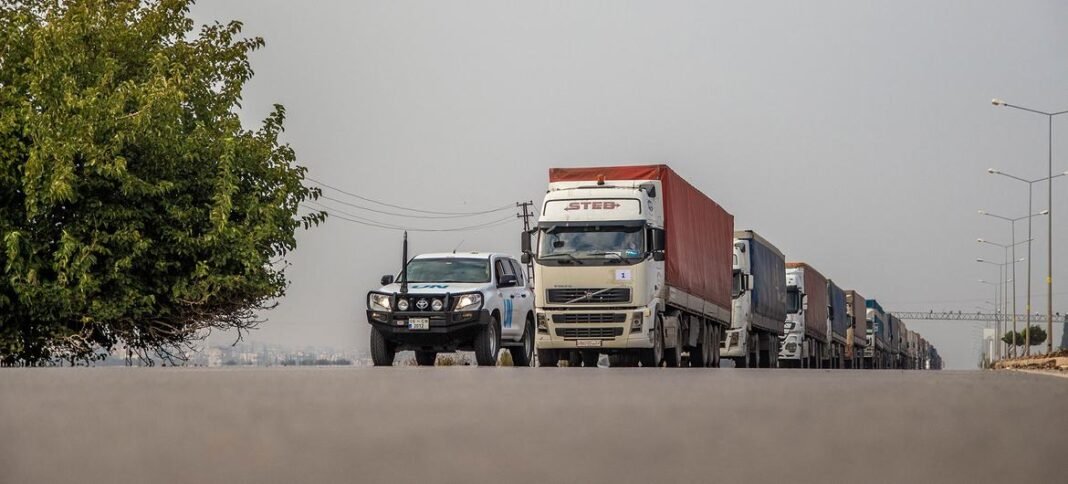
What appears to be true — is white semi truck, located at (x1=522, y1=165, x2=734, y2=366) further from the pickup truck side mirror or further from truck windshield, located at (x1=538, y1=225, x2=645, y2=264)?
the pickup truck side mirror

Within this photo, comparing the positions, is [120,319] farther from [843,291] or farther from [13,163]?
[843,291]

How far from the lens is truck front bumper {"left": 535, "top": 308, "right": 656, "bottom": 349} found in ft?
85.3

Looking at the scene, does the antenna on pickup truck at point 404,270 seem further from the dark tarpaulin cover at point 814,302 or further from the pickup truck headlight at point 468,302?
the dark tarpaulin cover at point 814,302

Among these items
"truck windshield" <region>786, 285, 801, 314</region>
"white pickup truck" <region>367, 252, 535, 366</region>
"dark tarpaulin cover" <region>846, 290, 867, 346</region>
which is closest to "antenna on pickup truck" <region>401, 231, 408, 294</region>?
"white pickup truck" <region>367, 252, 535, 366</region>

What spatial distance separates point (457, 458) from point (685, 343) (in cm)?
2182

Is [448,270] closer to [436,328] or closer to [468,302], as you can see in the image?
[468,302]

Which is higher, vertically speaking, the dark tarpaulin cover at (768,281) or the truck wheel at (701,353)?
the dark tarpaulin cover at (768,281)

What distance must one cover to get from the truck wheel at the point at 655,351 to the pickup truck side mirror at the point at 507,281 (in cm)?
249

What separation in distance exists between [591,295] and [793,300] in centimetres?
1927

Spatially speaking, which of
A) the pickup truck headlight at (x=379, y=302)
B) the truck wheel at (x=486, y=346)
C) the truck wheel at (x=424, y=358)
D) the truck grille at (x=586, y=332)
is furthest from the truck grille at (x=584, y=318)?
the pickup truck headlight at (x=379, y=302)

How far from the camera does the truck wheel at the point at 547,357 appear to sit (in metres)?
27.6

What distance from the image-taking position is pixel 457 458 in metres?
7.30

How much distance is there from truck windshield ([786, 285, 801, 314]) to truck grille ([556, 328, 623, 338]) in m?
18.3

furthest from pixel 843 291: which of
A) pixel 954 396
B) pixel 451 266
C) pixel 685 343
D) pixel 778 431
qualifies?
pixel 778 431
